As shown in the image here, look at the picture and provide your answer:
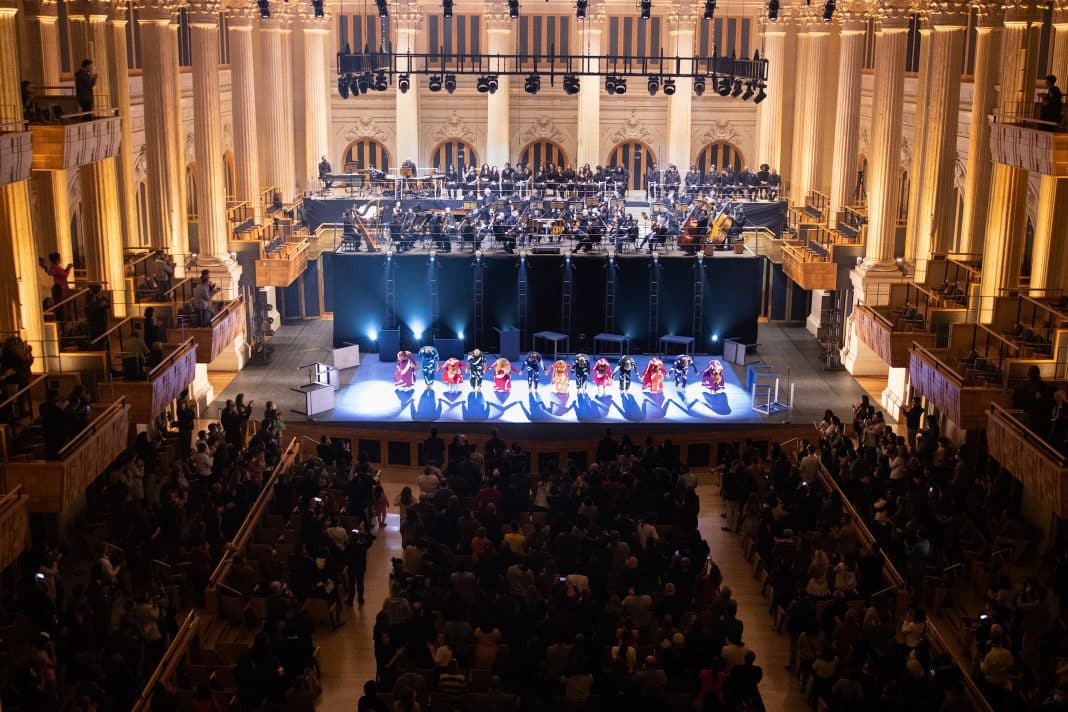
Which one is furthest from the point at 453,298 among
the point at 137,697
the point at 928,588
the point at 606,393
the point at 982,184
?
the point at 137,697

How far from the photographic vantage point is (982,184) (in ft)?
93.7

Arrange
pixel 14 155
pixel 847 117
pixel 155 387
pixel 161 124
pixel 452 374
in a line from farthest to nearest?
pixel 847 117 → pixel 452 374 → pixel 161 124 → pixel 155 387 → pixel 14 155

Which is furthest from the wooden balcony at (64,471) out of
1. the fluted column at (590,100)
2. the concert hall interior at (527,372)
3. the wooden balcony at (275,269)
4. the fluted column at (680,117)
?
the fluted column at (680,117)

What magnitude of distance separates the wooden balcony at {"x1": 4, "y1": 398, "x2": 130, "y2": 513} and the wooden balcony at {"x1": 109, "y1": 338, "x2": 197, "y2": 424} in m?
1.67

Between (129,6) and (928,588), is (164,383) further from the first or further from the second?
(928,588)

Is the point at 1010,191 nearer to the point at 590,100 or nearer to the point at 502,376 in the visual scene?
the point at 502,376

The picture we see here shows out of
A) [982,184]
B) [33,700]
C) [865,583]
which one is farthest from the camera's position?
[982,184]

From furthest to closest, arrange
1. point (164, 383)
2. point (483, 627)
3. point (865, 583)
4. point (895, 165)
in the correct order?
point (895, 165) → point (164, 383) → point (865, 583) → point (483, 627)

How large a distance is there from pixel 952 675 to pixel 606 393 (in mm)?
16215

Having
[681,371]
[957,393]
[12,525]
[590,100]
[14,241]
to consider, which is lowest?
[681,371]

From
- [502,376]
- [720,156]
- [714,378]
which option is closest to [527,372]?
[502,376]

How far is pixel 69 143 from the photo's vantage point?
22.6 meters

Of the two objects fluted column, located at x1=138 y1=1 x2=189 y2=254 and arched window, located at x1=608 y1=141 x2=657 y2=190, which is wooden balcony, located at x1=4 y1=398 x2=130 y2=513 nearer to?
fluted column, located at x1=138 y1=1 x2=189 y2=254

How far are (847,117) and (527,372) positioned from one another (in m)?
12.2
